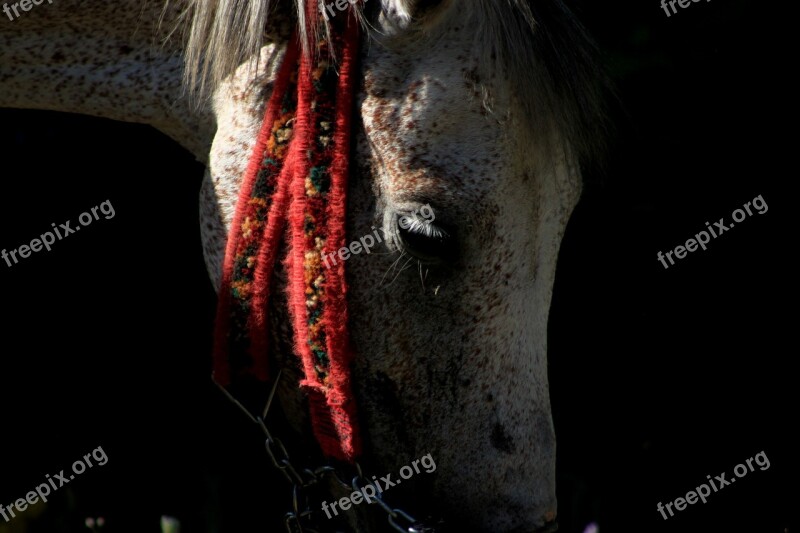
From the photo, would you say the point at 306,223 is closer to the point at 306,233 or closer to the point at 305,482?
the point at 306,233

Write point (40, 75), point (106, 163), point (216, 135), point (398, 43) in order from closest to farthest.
A: point (398, 43) < point (216, 135) < point (40, 75) < point (106, 163)

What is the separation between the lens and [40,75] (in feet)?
6.22

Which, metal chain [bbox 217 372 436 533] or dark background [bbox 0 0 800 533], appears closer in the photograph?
metal chain [bbox 217 372 436 533]

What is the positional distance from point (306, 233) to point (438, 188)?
0.27m

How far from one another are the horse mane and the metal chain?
26.5 inches

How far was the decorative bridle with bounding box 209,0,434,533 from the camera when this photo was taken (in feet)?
5.29

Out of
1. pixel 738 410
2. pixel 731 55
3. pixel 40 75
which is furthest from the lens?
pixel 738 410

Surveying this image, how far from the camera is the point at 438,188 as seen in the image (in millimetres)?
1579

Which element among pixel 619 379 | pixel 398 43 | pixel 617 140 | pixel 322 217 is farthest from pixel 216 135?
pixel 619 379

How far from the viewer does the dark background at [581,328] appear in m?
2.93

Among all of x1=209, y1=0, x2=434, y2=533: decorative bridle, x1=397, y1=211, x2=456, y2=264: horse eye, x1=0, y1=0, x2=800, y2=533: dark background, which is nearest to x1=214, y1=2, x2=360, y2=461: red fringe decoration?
x1=209, y1=0, x2=434, y2=533: decorative bridle

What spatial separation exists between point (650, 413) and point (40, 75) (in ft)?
8.15

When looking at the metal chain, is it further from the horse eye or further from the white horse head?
the horse eye

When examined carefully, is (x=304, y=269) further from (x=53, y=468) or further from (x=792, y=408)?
(x=792, y=408)
